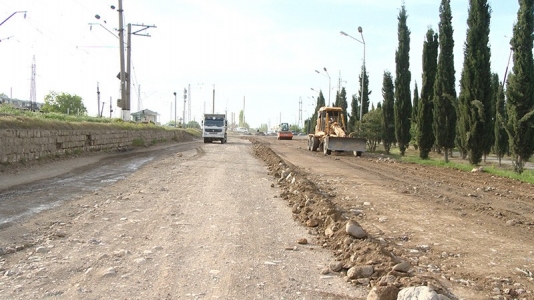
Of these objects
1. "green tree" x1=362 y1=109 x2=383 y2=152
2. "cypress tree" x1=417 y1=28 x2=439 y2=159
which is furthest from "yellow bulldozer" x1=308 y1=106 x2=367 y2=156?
"green tree" x1=362 y1=109 x2=383 y2=152

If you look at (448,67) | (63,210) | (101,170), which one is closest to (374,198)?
(63,210)

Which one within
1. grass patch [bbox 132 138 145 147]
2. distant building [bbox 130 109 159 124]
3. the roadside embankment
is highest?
distant building [bbox 130 109 159 124]

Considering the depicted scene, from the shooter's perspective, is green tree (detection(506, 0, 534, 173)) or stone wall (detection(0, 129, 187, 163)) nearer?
stone wall (detection(0, 129, 187, 163))

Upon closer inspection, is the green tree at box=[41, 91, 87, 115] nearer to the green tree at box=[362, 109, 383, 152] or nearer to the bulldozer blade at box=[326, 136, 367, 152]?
the green tree at box=[362, 109, 383, 152]

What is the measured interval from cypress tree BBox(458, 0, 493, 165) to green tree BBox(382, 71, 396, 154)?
43.9ft

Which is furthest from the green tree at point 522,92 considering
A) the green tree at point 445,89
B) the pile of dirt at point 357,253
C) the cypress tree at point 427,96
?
the pile of dirt at point 357,253

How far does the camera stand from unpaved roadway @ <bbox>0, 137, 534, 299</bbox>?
504 centimetres

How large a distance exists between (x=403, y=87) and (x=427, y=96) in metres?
4.42

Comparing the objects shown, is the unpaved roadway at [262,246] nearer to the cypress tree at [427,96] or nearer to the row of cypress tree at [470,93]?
the row of cypress tree at [470,93]

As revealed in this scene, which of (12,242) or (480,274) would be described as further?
(12,242)

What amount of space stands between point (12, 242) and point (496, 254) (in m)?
6.37

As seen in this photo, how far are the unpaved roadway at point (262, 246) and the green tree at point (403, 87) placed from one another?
78.5 ft

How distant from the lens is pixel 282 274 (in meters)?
5.54

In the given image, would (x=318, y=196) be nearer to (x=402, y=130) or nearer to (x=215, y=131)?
(x=402, y=130)
